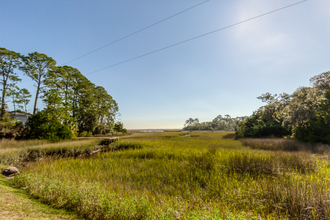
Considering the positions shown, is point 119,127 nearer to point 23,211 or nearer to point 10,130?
point 10,130

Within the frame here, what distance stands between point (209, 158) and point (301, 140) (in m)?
17.7

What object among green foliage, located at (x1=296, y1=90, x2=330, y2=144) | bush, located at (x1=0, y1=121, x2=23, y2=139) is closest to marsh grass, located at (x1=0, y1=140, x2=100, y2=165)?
bush, located at (x1=0, y1=121, x2=23, y2=139)

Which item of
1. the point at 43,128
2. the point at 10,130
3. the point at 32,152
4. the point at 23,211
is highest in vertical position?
the point at 43,128

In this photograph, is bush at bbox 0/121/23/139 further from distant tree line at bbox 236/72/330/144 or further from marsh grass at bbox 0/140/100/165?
distant tree line at bbox 236/72/330/144

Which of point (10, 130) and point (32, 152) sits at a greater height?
point (10, 130)

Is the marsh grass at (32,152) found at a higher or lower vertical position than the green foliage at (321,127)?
lower

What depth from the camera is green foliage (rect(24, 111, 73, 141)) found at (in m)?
18.7

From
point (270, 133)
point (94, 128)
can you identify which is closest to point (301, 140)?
point (270, 133)

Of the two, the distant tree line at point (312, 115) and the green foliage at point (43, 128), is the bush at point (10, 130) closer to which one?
the green foliage at point (43, 128)

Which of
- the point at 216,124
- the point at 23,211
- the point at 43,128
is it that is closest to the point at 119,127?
the point at 43,128

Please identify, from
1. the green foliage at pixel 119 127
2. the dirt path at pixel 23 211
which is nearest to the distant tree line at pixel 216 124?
the green foliage at pixel 119 127

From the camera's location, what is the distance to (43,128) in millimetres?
18922

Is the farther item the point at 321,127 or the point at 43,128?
the point at 43,128

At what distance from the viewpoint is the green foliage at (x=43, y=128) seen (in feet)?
61.4
